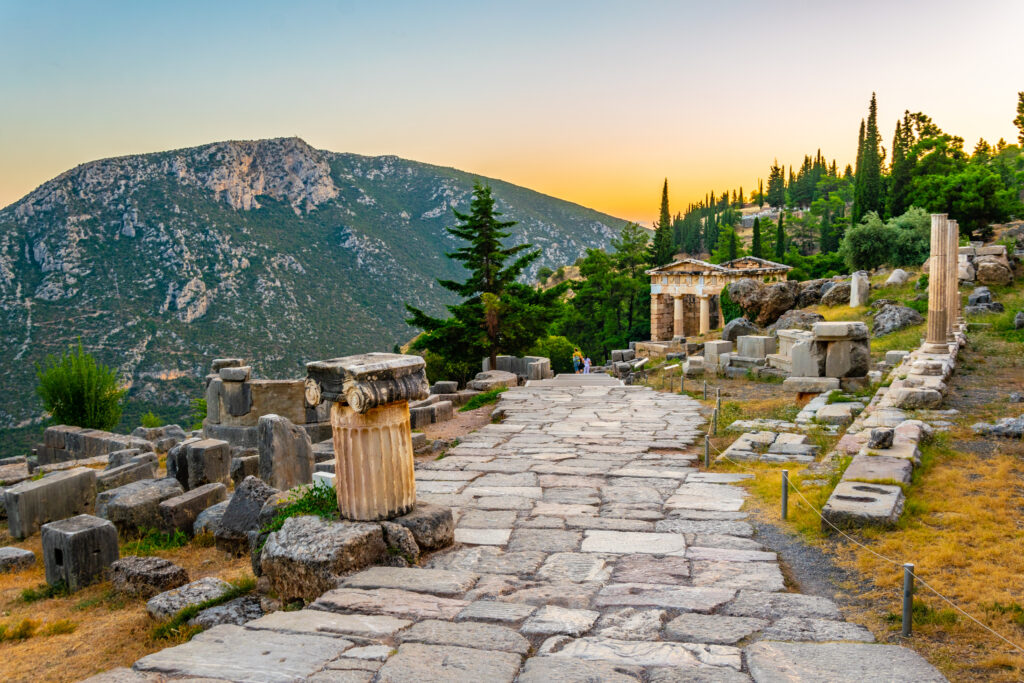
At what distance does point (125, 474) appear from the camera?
1095cm

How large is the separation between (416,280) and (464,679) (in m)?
75.6

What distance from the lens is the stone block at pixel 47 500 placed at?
8.77m

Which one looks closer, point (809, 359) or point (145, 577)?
point (145, 577)

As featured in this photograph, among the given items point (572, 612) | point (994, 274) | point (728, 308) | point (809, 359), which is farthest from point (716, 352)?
point (728, 308)

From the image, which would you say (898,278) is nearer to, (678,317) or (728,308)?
(728,308)

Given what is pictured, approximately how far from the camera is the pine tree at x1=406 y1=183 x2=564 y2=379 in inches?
899

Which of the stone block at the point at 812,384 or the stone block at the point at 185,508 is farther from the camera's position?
the stone block at the point at 812,384

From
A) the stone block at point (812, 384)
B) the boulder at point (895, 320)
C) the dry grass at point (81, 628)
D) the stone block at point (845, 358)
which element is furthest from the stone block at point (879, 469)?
the boulder at point (895, 320)

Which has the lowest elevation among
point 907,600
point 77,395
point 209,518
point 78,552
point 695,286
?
point 77,395

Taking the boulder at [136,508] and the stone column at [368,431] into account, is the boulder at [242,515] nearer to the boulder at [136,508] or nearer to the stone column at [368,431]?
the boulder at [136,508]

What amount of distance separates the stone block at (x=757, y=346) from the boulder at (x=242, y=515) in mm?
15374

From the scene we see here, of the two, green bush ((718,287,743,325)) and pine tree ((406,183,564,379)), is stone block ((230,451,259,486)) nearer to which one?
pine tree ((406,183,564,379))

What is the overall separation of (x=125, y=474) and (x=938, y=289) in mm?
16144

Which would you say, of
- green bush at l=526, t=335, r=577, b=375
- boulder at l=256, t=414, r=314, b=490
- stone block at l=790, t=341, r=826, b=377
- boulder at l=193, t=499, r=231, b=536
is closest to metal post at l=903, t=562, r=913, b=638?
boulder at l=193, t=499, r=231, b=536
